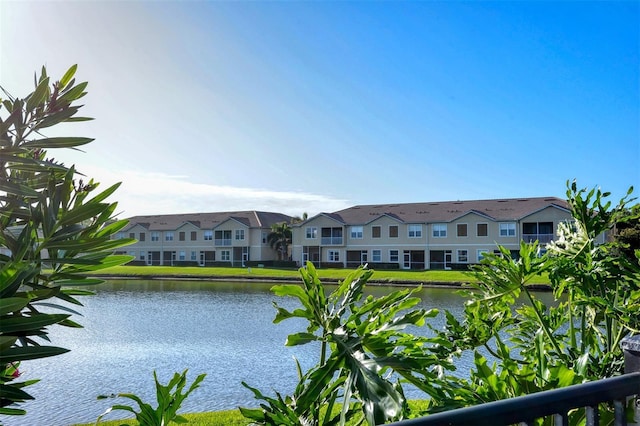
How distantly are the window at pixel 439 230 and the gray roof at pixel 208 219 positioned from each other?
1690 centimetres

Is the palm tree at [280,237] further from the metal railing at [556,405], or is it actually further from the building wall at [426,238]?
the metal railing at [556,405]

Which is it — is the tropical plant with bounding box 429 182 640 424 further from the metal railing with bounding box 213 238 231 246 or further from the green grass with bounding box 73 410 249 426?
the metal railing with bounding box 213 238 231 246

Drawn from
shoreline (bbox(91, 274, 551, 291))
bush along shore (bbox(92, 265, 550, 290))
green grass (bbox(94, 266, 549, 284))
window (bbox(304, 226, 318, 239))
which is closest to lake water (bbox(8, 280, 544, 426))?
shoreline (bbox(91, 274, 551, 291))

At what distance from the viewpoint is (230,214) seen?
50.2m

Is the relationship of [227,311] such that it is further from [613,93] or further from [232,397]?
[613,93]

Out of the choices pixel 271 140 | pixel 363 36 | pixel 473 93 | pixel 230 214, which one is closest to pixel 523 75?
pixel 473 93

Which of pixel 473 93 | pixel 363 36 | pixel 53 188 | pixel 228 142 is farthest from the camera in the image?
pixel 228 142

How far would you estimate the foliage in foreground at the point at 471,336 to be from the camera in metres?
1.84

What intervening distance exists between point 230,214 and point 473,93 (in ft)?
A: 150

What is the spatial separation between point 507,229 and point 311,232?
52.6 feet

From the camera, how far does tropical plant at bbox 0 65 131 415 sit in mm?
1689

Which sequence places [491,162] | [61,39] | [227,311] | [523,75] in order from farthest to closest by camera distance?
[227,311] → [491,162] → [523,75] → [61,39]

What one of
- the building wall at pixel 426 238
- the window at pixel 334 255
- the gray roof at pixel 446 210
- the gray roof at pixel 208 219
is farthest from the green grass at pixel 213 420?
the gray roof at pixel 208 219

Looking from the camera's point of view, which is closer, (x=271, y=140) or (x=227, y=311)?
(x=271, y=140)
